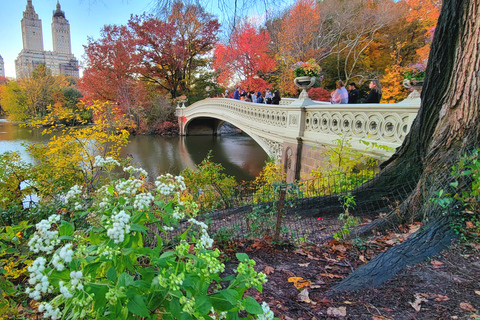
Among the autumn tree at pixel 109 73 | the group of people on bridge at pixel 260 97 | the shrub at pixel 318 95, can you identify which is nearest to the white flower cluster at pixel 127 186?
the group of people on bridge at pixel 260 97

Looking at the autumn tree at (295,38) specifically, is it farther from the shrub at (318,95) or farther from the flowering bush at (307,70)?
the flowering bush at (307,70)

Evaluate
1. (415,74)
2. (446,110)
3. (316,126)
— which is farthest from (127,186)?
(316,126)

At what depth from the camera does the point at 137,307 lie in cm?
82

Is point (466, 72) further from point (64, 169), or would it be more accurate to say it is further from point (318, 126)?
point (64, 169)

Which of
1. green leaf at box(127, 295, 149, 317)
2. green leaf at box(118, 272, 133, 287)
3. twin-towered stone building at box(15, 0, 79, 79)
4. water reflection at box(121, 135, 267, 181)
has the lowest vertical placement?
water reflection at box(121, 135, 267, 181)

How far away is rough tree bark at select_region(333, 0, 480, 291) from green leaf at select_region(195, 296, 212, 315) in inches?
70.1

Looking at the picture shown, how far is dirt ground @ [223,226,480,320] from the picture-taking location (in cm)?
147

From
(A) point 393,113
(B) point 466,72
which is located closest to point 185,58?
(A) point 393,113

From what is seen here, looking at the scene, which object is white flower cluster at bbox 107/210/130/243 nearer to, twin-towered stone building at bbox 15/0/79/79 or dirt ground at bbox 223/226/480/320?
dirt ground at bbox 223/226/480/320

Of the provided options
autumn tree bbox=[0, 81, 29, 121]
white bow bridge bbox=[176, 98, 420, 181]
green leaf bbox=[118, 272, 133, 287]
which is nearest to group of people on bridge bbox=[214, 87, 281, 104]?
white bow bridge bbox=[176, 98, 420, 181]

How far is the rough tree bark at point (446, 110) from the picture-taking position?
8.14ft

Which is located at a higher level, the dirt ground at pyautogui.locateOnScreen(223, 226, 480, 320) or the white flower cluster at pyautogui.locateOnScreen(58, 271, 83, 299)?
the white flower cluster at pyautogui.locateOnScreen(58, 271, 83, 299)

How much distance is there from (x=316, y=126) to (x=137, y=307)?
6.37m

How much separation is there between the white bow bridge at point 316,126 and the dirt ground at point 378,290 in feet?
10.3
